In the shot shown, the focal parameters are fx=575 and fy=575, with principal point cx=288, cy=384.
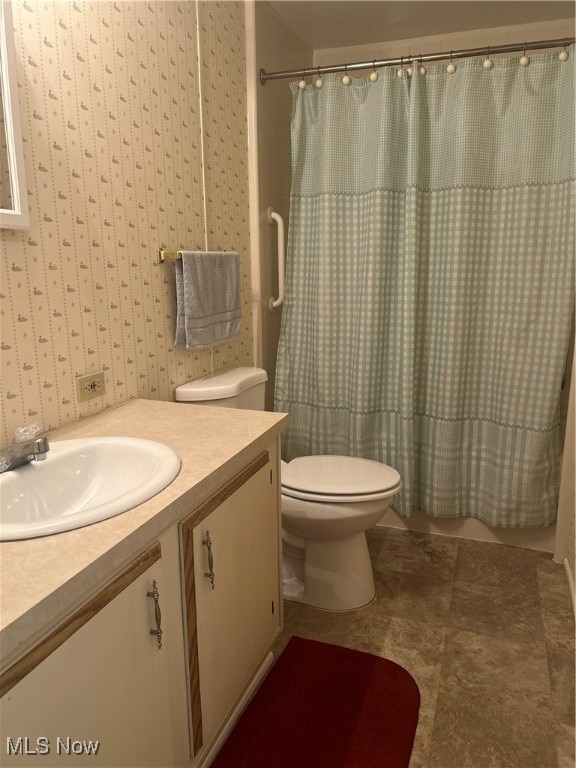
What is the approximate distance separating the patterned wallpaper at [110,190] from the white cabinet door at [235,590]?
0.51 m

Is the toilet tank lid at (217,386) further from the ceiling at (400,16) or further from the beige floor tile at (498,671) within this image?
the ceiling at (400,16)

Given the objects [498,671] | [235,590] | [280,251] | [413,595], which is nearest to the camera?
[235,590]

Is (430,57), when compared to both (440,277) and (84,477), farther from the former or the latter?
(84,477)

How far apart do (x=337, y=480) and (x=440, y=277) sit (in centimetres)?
97

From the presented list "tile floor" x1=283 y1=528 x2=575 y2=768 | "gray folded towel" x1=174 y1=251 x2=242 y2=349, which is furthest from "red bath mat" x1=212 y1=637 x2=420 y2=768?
"gray folded towel" x1=174 y1=251 x2=242 y2=349

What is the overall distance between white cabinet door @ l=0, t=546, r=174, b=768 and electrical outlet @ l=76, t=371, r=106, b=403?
64 centimetres

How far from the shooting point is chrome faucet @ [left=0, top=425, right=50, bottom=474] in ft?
3.85

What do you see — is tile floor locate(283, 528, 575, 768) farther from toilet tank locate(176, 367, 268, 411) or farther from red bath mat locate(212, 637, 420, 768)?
toilet tank locate(176, 367, 268, 411)

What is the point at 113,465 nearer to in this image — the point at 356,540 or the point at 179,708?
the point at 179,708

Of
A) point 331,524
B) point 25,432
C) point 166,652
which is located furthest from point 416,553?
point 25,432

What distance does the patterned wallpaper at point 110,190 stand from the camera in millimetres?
1333

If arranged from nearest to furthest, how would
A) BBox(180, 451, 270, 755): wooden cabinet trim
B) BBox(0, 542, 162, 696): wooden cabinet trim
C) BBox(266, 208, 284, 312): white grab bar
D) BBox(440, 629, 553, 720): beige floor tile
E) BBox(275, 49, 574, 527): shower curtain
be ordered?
1. BBox(0, 542, 162, 696): wooden cabinet trim
2. BBox(180, 451, 270, 755): wooden cabinet trim
3. BBox(440, 629, 553, 720): beige floor tile
4. BBox(275, 49, 574, 527): shower curtain
5. BBox(266, 208, 284, 312): white grab bar

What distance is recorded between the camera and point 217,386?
198 centimetres

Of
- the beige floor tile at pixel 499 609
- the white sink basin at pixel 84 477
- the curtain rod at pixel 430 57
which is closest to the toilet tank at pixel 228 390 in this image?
the white sink basin at pixel 84 477
